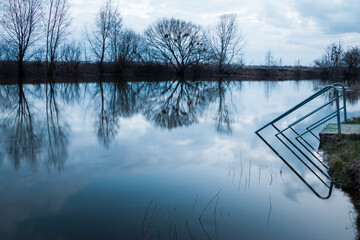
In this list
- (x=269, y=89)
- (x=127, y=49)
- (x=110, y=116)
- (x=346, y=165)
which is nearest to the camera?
(x=346, y=165)

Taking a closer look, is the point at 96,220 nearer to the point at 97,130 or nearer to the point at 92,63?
the point at 97,130

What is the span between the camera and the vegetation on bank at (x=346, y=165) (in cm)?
405

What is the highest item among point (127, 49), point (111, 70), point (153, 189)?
point (127, 49)

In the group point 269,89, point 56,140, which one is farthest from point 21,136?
point 269,89

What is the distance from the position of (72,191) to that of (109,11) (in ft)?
110

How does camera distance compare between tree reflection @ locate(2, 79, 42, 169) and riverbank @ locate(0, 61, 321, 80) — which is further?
riverbank @ locate(0, 61, 321, 80)

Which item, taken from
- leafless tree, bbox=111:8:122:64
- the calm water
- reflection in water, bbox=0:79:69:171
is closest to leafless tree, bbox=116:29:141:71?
leafless tree, bbox=111:8:122:64

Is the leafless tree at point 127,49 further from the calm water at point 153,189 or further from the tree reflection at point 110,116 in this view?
the calm water at point 153,189

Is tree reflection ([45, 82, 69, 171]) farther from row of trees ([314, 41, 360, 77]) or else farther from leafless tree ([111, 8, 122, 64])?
row of trees ([314, 41, 360, 77])

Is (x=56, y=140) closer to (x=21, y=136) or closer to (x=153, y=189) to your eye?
(x=21, y=136)

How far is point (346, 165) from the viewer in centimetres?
432

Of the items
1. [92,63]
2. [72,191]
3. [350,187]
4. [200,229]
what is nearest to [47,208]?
[72,191]

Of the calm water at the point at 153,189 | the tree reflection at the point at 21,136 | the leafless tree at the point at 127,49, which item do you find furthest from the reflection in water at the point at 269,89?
the leafless tree at the point at 127,49

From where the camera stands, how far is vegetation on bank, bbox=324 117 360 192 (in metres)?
4.05
